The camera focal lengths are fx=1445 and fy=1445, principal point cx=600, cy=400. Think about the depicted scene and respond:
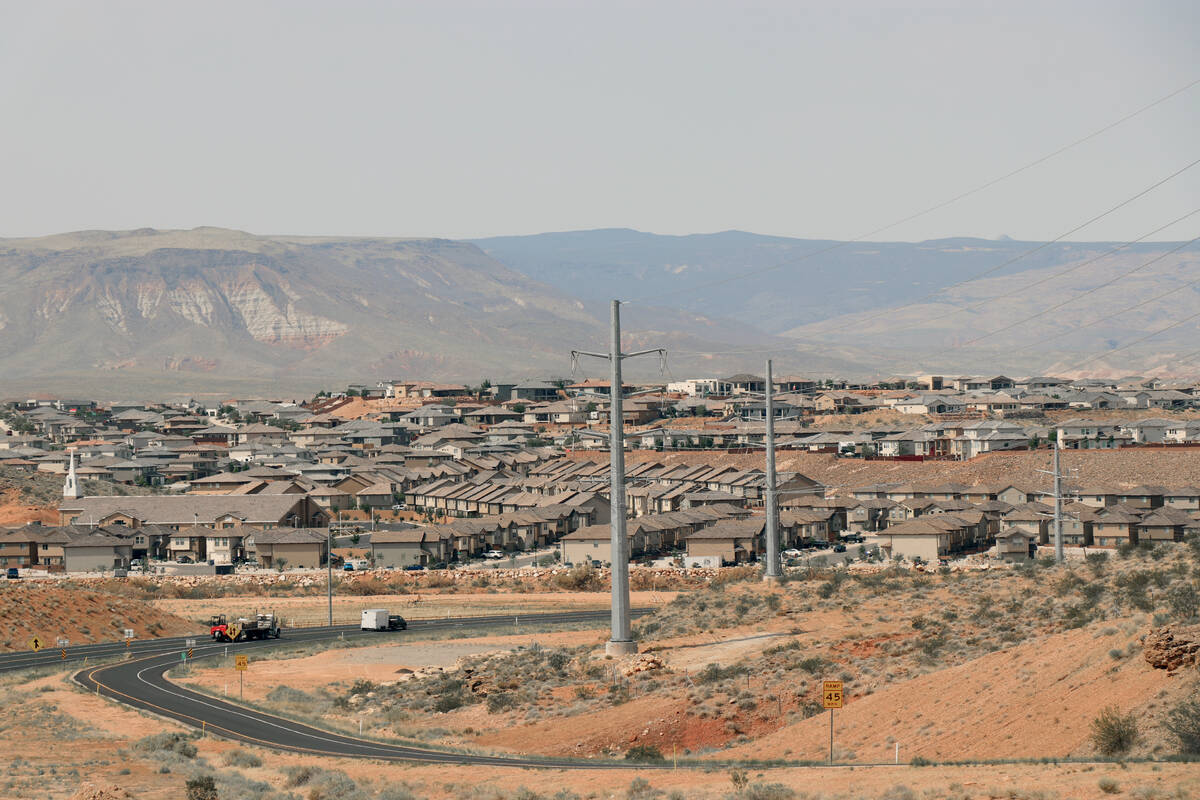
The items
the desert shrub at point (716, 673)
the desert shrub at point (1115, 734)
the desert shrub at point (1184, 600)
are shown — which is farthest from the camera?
the desert shrub at point (716, 673)

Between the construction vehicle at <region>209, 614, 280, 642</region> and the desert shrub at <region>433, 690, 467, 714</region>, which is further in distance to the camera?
the construction vehicle at <region>209, 614, 280, 642</region>

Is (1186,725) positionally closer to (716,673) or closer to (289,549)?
(716,673)

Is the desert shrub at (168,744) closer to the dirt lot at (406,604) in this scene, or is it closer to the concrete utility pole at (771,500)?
the concrete utility pole at (771,500)

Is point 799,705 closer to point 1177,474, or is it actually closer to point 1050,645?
point 1050,645

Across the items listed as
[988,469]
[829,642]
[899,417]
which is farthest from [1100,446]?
[829,642]

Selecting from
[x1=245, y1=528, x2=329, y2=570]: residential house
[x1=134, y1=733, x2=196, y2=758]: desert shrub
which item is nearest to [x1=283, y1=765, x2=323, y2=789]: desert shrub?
[x1=134, y1=733, x2=196, y2=758]: desert shrub

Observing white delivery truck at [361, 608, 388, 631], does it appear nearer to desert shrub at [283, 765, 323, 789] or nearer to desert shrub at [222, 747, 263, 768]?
desert shrub at [222, 747, 263, 768]

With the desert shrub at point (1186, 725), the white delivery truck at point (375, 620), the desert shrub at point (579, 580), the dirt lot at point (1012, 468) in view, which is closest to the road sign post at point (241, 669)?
the white delivery truck at point (375, 620)
